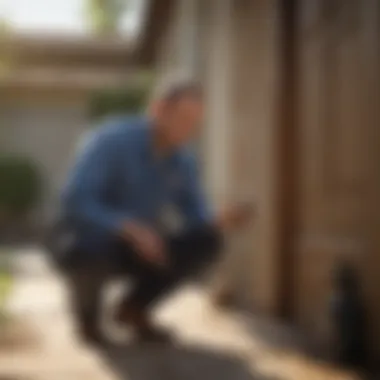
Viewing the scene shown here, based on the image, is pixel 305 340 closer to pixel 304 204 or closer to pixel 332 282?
pixel 332 282

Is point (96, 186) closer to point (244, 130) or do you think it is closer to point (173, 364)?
point (173, 364)

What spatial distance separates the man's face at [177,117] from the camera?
1.73 meters

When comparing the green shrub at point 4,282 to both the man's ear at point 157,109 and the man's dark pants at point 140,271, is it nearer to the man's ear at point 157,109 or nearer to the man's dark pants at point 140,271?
the man's dark pants at point 140,271

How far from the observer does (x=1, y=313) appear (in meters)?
1.88

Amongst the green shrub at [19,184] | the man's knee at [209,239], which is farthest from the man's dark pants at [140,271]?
the green shrub at [19,184]

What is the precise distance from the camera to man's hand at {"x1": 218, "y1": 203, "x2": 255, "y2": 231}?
1.91 meters

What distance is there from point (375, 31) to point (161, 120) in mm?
460

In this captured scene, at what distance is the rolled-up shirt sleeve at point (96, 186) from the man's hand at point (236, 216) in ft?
0.86

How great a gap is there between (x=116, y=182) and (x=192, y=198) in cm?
20

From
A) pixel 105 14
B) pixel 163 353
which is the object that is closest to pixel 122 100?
pixel 163 353

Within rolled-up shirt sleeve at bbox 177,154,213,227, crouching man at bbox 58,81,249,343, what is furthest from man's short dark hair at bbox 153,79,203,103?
rolled-up shirt sleeve at bbox 177,154,213,227

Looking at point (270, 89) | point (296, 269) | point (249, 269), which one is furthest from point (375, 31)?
point (249, 269)

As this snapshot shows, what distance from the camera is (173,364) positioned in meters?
1.54

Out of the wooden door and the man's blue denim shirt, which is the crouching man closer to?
the man's blue denim shirt
